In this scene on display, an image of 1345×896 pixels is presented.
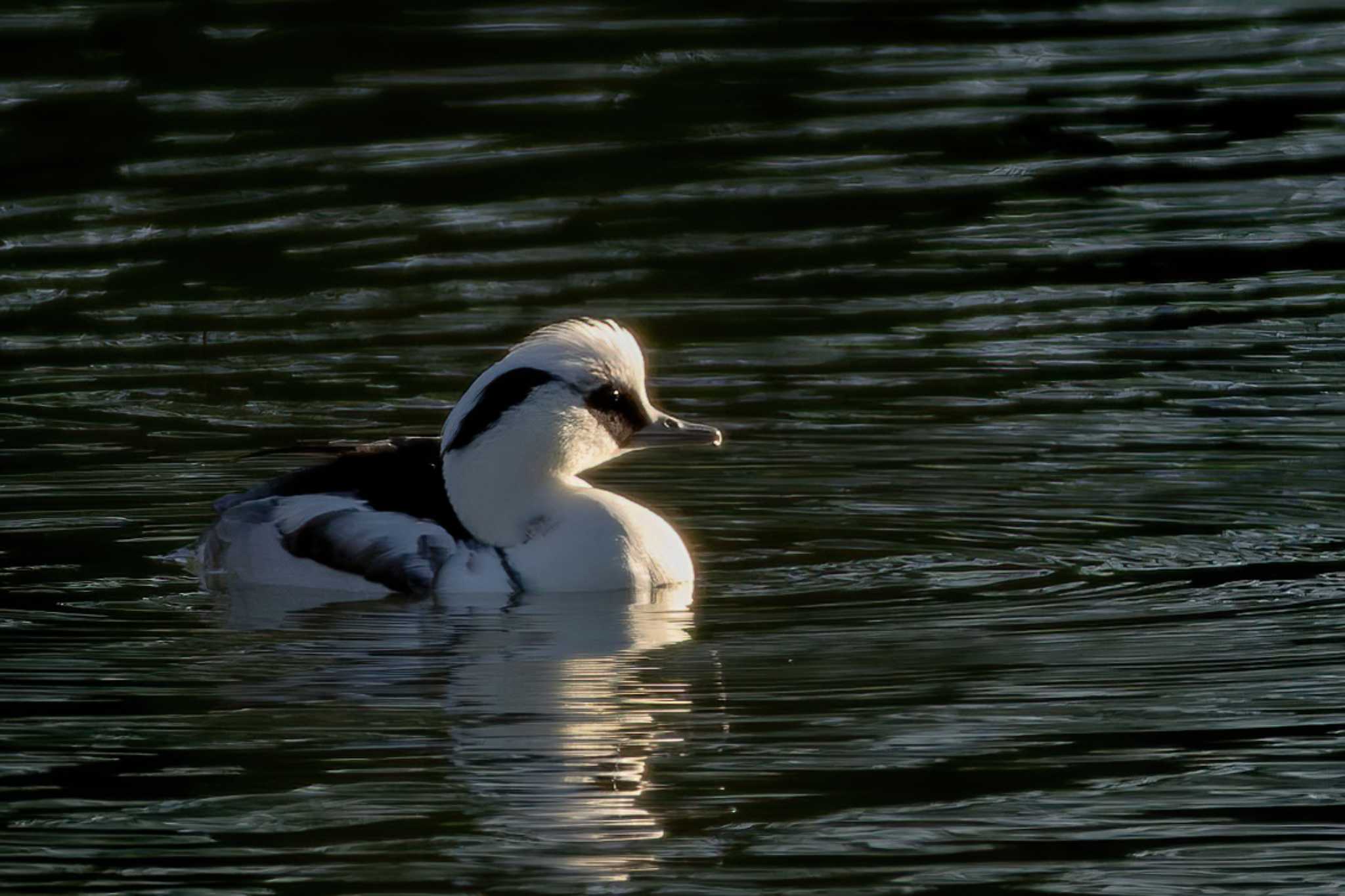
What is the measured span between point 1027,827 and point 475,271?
9.04 m

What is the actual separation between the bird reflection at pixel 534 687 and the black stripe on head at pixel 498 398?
63 cm

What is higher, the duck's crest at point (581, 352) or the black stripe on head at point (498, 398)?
the duck's crest at point (581, 352)

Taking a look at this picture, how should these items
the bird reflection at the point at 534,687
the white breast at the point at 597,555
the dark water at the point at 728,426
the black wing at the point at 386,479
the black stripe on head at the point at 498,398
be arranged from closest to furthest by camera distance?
the bird reflection at the point at 534,687 < the dark water at the point at 728,426 < the black stripe on head at the point at 498,398 < the white breast at the point at 597,555 < the black wing at the point at 386,479

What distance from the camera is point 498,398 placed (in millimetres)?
10469

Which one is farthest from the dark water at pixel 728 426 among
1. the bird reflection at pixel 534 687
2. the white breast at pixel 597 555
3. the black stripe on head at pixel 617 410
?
the black stripe on head at pixel 617 410

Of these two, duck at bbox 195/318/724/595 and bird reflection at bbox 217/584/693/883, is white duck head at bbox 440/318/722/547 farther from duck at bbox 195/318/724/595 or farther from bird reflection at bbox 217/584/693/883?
bird reflection at bbox 217/584/693/883

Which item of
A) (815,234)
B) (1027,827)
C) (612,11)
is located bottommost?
(1027,827)

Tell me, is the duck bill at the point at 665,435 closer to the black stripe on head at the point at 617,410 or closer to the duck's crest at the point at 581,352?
the black stripe on head at the point at 617,410

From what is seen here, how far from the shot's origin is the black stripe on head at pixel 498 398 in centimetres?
1045

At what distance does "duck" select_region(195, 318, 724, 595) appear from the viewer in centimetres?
1053

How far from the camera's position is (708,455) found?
12.8 m

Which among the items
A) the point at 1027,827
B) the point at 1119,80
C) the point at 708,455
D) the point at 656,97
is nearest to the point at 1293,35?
the point at 1119,80

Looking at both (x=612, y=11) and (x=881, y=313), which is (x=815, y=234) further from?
(x=612, y=11)

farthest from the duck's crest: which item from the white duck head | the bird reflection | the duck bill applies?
the bird reflection
